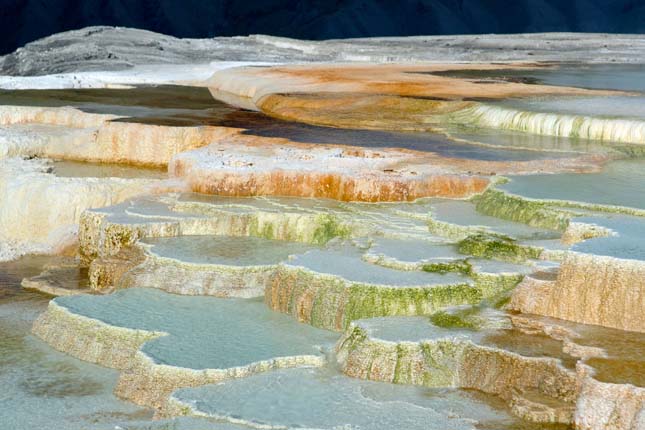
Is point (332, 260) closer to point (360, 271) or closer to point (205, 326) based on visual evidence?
point (360, 271)

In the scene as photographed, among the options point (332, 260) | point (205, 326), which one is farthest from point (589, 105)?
point (205, 326)

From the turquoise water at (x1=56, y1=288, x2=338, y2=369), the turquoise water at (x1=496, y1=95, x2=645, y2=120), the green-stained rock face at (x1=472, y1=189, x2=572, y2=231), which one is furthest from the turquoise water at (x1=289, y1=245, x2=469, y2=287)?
the turquoise water at (x1=496, y1=95, x2=645, y2=120)

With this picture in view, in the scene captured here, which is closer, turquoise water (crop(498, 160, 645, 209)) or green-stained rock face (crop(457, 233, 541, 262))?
green-stained rock face (crop(457, 233, 541, 262))

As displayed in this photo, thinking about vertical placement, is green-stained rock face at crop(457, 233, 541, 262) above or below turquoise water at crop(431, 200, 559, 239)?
below

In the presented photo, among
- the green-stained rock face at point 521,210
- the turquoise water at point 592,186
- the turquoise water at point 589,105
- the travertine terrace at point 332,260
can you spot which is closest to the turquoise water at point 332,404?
the travertine terrace at point 332,260

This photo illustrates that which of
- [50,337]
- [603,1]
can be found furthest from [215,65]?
[603,1]

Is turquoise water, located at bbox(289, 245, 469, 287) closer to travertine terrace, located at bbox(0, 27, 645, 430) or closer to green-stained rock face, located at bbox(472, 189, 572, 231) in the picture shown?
travertine terrace, located at bbox(0, 27, 645, 430)
